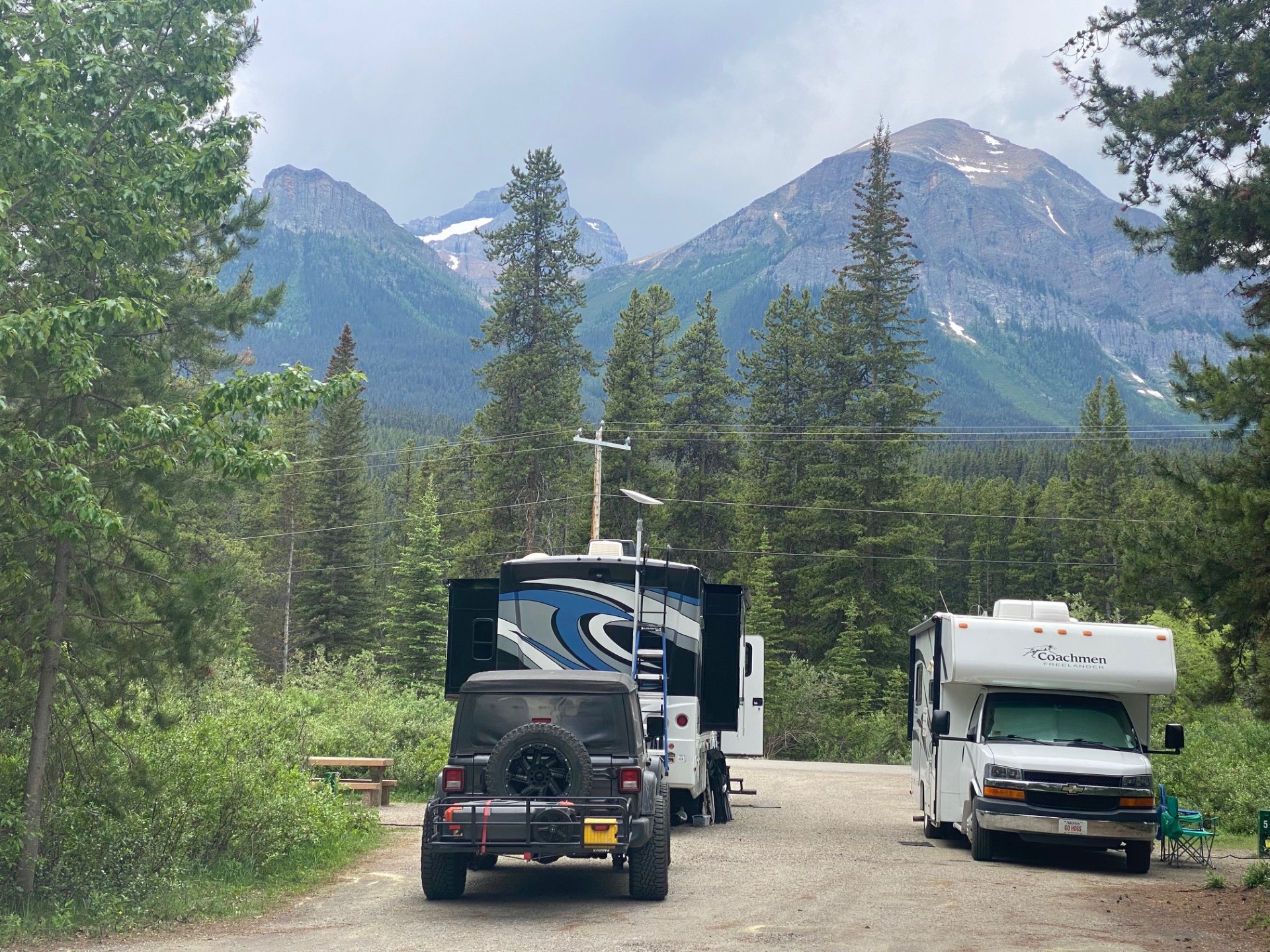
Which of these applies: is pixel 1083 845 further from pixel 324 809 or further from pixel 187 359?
pixel 187 359

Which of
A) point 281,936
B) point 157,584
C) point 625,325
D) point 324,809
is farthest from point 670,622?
point 625,325

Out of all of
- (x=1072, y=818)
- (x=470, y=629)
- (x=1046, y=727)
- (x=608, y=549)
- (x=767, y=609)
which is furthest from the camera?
(x=767, y=609)

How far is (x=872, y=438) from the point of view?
5284 cm

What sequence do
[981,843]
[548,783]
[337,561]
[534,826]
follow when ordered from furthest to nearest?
[337,561]
[981,843]
[548,783]
[534,826]

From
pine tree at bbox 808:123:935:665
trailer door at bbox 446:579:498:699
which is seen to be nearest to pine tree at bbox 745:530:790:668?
pine tree at bbox 808:123:935:665

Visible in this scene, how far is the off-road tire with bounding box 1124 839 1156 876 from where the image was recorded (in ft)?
48.6

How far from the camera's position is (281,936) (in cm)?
1020

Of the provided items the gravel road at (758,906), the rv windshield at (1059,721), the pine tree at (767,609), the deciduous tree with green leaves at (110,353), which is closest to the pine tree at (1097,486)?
the pine tree at (767,609)

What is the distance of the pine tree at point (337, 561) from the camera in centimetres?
6122

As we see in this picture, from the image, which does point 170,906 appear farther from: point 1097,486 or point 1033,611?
point 1097,486

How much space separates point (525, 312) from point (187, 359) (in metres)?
40.5

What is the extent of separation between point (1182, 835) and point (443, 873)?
29.4 ft

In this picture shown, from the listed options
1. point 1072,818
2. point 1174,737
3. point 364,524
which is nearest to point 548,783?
point 1072,818

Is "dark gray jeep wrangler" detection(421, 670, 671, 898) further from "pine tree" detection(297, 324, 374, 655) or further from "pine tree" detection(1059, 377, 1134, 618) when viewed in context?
"pine tree" detection(1059, 377, 1134, 618)
